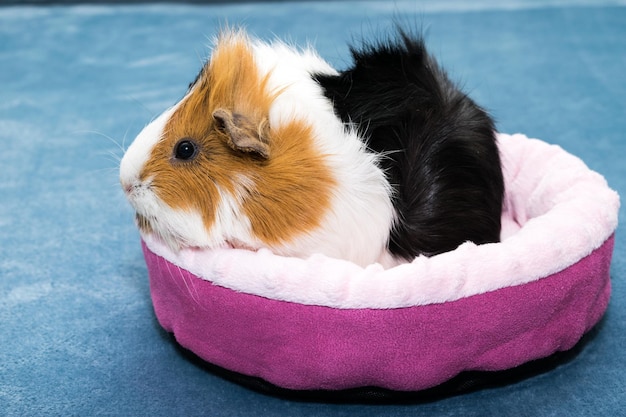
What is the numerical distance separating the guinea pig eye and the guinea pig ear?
6 centimetres

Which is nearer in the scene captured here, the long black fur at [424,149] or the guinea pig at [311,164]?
the guinea pig at [311,164]

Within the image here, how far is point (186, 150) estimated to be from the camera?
1.29m

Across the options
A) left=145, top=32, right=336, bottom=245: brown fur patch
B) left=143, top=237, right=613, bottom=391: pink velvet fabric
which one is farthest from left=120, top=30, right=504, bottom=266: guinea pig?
left=143, top=237, right=613, bottom=391: pink velvet fabric

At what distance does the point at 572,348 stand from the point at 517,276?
31 cm

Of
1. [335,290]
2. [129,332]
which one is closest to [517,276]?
[335,290]

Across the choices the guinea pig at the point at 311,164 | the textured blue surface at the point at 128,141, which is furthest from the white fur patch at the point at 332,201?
the textured blue surface at the point at 128,141

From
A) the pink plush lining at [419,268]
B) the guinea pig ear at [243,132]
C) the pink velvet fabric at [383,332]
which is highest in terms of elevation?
the guinea pig ear at [243,132]

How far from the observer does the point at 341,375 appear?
4.06 feet

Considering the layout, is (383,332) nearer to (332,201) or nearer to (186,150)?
(332,201)

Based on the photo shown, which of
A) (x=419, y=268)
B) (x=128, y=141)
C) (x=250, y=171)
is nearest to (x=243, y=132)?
(x=250, y=171)

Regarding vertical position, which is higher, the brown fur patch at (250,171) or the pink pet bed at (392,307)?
the brown fur patch at (250,171)

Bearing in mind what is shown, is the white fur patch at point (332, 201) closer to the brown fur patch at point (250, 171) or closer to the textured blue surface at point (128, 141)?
the brown fur patch at point (250, 171)

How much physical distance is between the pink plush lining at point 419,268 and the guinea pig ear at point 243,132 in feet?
0.56

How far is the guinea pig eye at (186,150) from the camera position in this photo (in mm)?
1287
